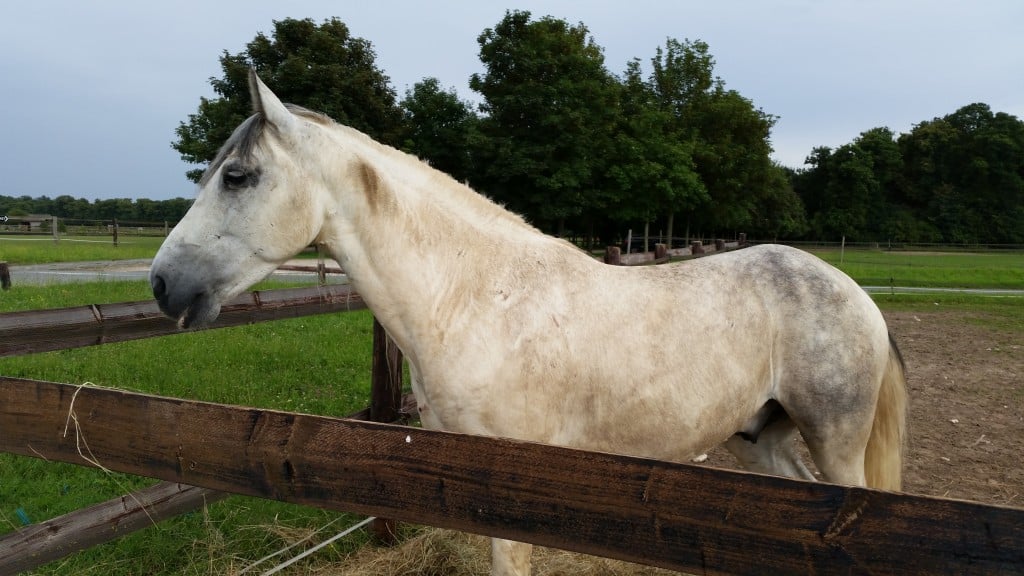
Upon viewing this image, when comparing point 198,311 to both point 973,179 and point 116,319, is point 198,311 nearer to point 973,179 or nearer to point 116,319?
point 116,319

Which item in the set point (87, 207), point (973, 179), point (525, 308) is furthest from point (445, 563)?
point (87, 207)

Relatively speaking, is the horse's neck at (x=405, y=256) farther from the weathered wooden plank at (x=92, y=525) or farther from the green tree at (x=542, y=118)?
the green tree at (x=542, y=118)

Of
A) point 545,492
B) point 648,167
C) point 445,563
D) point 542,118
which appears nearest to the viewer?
point 545,492

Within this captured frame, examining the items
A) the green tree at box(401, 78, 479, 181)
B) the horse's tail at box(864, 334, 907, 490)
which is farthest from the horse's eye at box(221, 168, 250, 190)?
the green tree at box(401, 78, 479, 181)

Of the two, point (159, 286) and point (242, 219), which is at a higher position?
point (242, 219)

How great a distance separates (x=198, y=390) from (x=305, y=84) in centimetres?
2199

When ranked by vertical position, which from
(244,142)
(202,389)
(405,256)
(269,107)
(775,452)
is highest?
(269,107)

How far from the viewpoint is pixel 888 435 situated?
9.96 feet

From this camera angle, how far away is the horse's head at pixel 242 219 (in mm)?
2189

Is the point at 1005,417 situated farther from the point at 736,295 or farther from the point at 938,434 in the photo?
the point at 736,295

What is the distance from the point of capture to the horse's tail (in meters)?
3.02

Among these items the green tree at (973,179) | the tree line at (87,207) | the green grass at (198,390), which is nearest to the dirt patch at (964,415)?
the green grass at (198,390)

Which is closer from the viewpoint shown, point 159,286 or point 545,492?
point 545,492

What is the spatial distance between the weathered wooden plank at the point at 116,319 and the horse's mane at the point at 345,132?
103 cm
